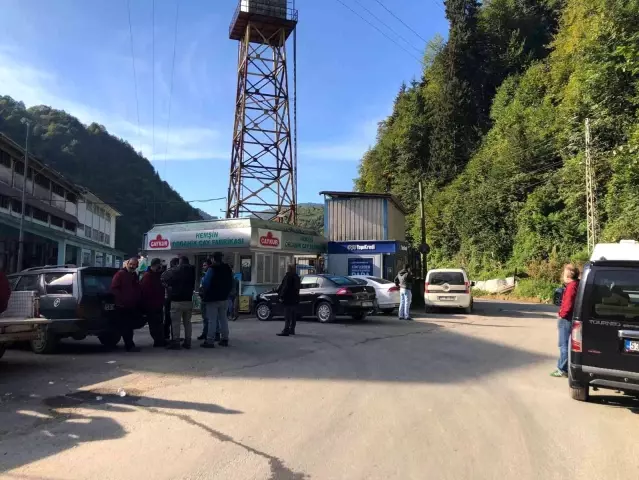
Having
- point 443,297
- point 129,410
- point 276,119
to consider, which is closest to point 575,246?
point 443,297

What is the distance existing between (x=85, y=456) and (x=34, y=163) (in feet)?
139

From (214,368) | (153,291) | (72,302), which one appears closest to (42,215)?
(72,302)

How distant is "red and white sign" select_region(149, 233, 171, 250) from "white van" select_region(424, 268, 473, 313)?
12.3 m

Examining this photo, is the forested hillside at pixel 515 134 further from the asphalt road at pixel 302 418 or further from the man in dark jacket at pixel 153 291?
the man in dark jacket at pixel 153 291

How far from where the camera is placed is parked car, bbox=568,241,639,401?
19.5 feet

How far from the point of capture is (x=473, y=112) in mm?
51719

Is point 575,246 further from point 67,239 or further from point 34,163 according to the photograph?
point 34,163

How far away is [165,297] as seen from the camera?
10.6m

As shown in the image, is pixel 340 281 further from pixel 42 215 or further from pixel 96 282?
pixel 42 215

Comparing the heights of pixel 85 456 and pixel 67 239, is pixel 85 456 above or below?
below

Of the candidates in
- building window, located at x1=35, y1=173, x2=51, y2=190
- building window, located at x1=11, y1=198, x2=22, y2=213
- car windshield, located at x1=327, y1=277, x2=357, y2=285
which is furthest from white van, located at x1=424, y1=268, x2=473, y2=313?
building window, located at x1=35, y1=173, x2=51, y2=190

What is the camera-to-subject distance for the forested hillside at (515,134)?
31828 mm

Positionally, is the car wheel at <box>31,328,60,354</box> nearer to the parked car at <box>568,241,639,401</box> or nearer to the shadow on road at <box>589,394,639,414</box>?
the parked car at <box>568,241,639,401</box>

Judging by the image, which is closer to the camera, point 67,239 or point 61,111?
→ point 67,239
